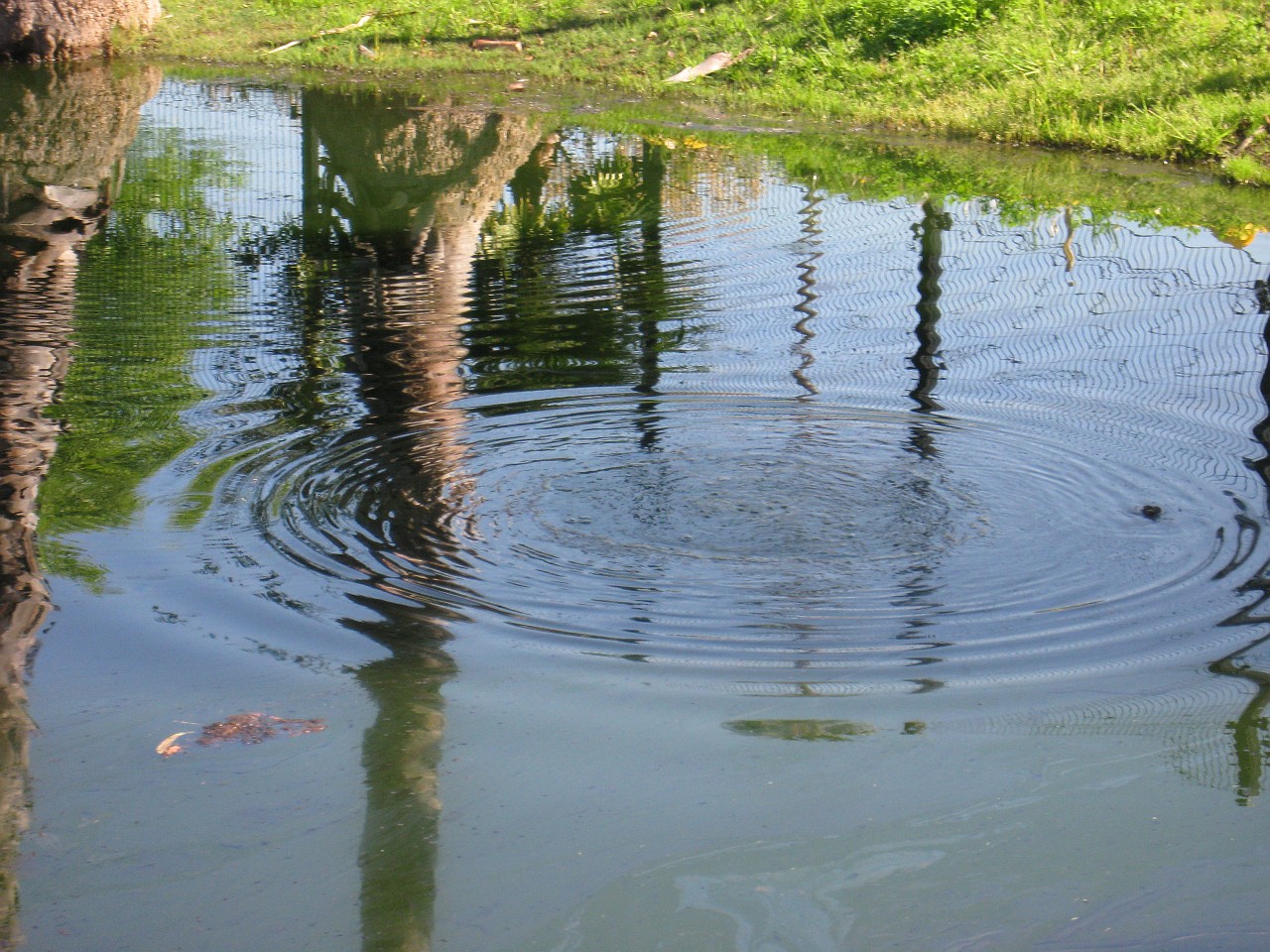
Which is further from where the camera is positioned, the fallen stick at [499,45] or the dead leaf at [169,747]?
the fallen stick at [499,45]

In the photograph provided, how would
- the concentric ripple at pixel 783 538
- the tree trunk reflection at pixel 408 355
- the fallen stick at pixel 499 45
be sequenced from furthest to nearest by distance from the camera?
1. the fallen stick at pixel 499 45
2. the concentric ripple at pixel 783 538
3. the tree trunk reflection at pixel 408 355

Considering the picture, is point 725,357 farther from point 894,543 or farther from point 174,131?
point 174,131

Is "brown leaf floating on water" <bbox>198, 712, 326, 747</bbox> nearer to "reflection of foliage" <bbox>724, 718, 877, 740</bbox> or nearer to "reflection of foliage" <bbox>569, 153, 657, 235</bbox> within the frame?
"reflection of foliage" <bbox>724, 718, 877, 740</bbox>

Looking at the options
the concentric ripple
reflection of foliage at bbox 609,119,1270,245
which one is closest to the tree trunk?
reflection of foliage at bbox 609,119,1270,245

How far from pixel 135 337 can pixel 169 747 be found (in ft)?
15.7

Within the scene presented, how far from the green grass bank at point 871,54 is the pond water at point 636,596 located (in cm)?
570

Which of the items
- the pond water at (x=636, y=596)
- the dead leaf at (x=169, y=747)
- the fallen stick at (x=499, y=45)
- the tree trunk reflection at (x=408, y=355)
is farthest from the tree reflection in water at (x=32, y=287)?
the fallen stick at (x=499, y=45)

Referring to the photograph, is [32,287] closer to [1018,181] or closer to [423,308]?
[423,308]

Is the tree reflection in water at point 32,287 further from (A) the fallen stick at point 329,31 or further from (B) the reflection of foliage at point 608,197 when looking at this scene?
(B) the reflection of foliage at point 608,197

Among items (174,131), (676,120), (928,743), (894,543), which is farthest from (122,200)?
(928,743)

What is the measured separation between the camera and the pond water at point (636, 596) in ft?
11.0

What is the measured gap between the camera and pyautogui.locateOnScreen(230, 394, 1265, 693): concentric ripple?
4.58 m

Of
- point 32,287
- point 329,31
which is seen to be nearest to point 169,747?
point 32,287

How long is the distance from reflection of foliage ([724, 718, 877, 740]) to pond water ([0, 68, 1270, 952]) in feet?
0.04
